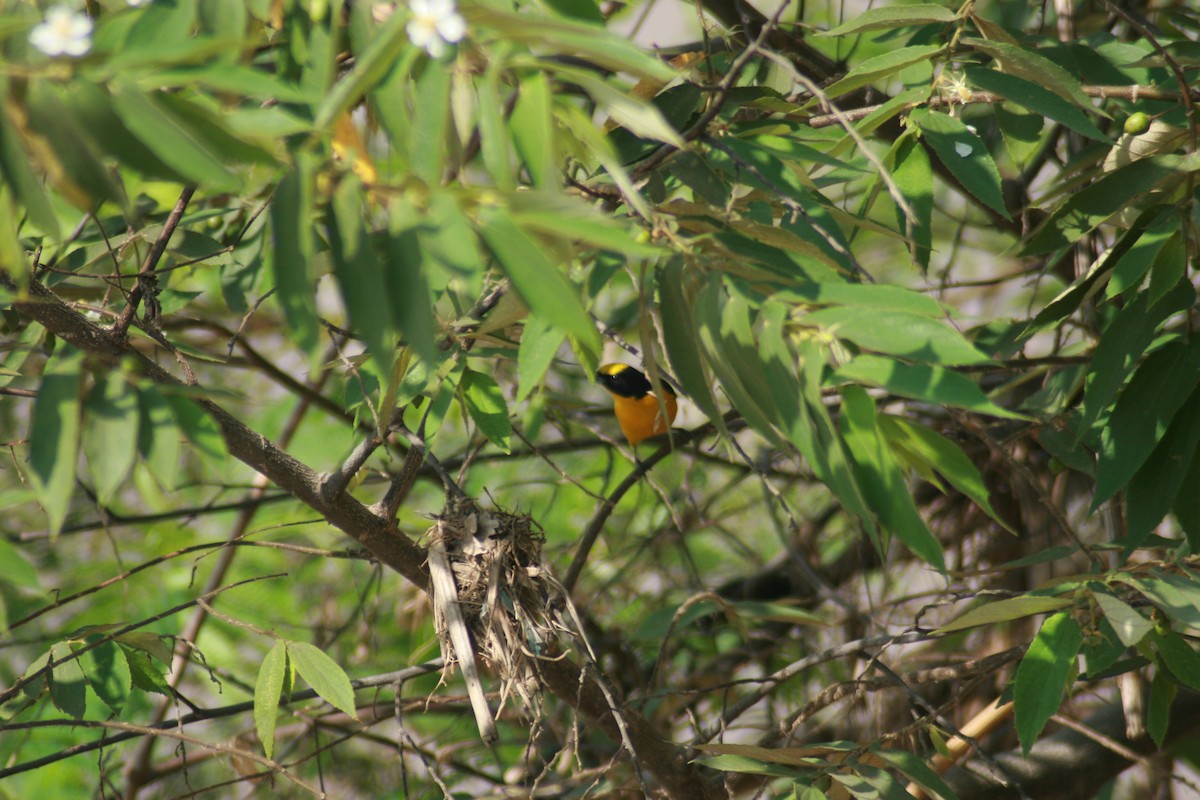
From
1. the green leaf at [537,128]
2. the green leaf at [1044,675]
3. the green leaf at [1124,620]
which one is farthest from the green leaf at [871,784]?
the green leaf at [537,128]

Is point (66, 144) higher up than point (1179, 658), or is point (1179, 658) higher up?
point (66, 144)

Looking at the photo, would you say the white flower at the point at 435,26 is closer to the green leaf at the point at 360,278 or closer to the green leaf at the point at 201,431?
the green leaf at the point at 360,278

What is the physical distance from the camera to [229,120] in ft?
3.28

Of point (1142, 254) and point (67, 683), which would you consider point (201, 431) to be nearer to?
point (67, 683)

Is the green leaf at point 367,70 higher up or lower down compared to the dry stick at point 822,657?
higher up

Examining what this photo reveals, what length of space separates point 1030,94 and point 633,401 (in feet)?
9.98

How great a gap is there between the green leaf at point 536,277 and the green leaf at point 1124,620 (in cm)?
95

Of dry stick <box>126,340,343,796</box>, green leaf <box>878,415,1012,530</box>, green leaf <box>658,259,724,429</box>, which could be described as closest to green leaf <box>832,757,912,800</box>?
green leaf <box>878,415,1012,530</box>

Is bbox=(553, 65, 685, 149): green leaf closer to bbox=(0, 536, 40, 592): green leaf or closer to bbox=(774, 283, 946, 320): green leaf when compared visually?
bbox=(774, 283, 946, 320): green leaf

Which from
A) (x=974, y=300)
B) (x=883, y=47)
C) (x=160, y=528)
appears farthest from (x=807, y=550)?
(x=160, y=528)

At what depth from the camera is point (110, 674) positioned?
6.51 feet

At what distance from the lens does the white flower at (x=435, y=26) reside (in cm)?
101

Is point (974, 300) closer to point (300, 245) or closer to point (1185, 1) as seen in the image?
point (1185, 1)

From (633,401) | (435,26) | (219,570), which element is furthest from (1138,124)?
(633,401)
